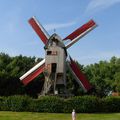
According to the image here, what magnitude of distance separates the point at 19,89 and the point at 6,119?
32925 mm

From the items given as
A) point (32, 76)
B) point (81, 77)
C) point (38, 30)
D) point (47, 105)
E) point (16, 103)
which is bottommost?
point (47, 105)

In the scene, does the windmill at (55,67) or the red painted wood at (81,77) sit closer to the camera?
the windmill at (55,67)

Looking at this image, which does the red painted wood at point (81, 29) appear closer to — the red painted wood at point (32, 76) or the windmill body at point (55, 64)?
the windmill body at point (55, 64)

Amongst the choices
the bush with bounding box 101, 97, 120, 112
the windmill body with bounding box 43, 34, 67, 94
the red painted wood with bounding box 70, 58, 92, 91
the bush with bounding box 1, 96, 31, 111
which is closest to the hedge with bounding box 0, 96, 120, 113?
the bush with bounding box 1, 96, 31, 111

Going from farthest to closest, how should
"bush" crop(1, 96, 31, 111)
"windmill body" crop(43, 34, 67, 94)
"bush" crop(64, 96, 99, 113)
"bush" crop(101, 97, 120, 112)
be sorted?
"windmill body" crop(43, 34, 67, 94), "bush" crop(101, 97, 120, 112), "bush" crop(1, 96, 31, 111), "bush" crop(64, 96, 99, 113)

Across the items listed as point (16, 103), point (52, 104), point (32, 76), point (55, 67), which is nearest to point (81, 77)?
point (55, 67)

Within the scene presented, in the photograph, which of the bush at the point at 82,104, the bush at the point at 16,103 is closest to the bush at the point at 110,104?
the bush at the point at 82,104

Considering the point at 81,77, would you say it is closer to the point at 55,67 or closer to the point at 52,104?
the point at 55,67

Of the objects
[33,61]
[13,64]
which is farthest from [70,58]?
[33,61]

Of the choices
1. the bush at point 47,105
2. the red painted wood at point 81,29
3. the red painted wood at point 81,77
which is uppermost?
the red painted wood at point 81,29

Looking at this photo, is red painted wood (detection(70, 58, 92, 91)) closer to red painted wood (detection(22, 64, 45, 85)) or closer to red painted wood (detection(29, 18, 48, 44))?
red painted wood (detection(22, 64, 45, 85))

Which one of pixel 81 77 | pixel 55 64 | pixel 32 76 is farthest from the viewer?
pixel 32 76

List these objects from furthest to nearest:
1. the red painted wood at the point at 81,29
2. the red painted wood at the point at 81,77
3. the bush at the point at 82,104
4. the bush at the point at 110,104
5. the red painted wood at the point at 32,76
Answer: the red painted wood at the point at 81,29 → the red painted wood at the point at 32,76 → the red painted wood at the point at 81,77 → the bush at the point at 110,104 → the bush at the point at 82,104

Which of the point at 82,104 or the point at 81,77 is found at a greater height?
the point at 81,77
